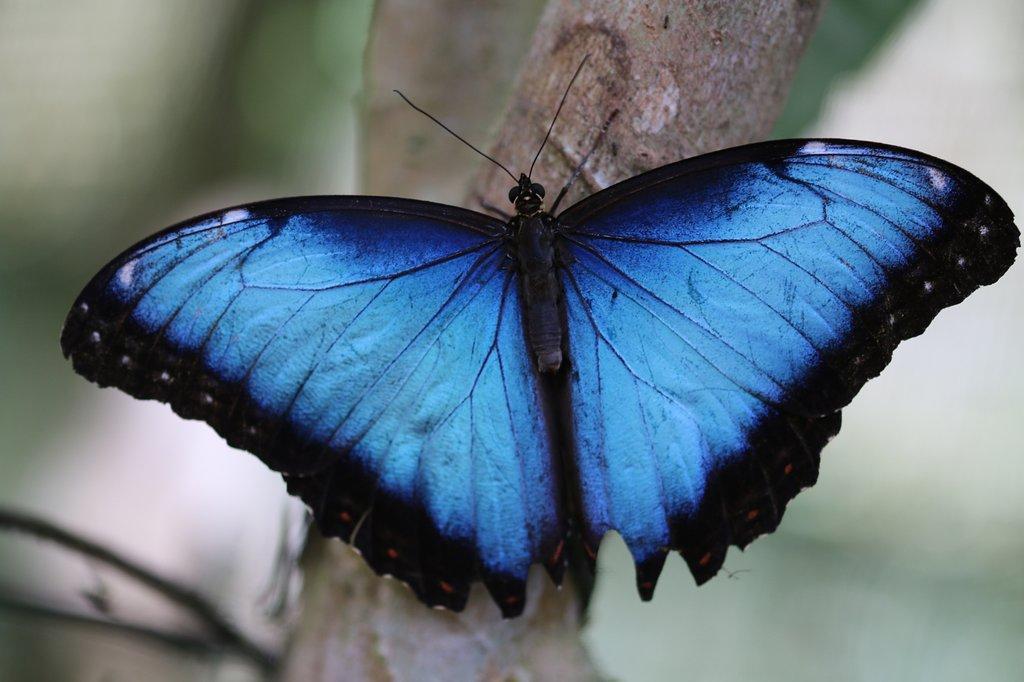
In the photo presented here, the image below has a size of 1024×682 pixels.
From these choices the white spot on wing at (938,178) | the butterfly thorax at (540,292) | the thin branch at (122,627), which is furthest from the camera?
the thin branch at (122,627)

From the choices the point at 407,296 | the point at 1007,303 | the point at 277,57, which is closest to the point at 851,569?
the point at 1007,303

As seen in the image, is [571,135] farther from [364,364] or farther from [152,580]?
[152,580]

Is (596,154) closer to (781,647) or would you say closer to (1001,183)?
(1001,183)

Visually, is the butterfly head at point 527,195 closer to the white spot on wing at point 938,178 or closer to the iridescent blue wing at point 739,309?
the iridescent blue wing at point 739,309

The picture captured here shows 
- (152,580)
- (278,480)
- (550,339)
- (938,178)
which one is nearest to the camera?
(938,178)

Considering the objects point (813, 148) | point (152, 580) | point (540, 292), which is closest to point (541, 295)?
point (540, 292)

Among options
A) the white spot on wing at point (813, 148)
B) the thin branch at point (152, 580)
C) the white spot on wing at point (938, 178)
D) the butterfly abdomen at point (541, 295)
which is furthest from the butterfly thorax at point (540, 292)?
the thin branch at point (152, 580)

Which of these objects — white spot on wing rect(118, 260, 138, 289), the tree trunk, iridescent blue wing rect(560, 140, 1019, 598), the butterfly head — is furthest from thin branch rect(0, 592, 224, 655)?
the butterfly head
